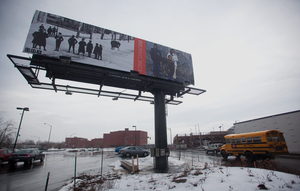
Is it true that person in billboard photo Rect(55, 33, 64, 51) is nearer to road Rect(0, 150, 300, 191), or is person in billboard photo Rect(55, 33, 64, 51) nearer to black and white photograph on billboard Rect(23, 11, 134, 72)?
black and white photograph on billboard Rect(23, 11, 134, 72)

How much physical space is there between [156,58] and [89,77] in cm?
535

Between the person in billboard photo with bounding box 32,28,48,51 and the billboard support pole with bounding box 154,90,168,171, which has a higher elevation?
the person in billboard photo with bounding box 32,28,48,51

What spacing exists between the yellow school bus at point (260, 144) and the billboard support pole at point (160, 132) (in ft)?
30.0

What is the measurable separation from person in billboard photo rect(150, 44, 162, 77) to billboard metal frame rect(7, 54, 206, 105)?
0.66 meters

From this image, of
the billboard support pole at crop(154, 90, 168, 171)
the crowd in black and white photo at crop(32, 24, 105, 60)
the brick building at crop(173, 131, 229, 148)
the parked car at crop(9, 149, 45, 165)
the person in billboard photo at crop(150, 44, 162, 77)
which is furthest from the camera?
the brick building at crop(173, 131, 229, 148)

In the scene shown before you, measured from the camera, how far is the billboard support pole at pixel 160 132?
34.3 ft

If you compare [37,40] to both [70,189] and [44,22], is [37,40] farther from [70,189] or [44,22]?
[70,189]

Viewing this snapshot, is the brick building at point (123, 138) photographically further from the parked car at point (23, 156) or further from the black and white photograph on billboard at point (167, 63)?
the black and white photograph on billboard at point (167, 63)

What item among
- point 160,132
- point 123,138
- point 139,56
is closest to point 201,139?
point 123,138

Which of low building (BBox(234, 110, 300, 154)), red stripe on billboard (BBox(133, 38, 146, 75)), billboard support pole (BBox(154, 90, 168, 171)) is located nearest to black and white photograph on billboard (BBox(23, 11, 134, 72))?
red stripe on billboard (BBox(133, 38, 146, 75))

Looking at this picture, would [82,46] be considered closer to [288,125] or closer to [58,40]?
[58,40]

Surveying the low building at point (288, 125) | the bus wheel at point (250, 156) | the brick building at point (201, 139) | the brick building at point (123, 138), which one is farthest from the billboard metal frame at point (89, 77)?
the brick building at point (123, 138)

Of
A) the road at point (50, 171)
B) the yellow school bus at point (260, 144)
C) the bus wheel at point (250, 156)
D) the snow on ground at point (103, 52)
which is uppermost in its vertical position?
the snow on ground at point (103, 52)

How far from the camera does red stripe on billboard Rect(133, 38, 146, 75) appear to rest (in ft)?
35.2
